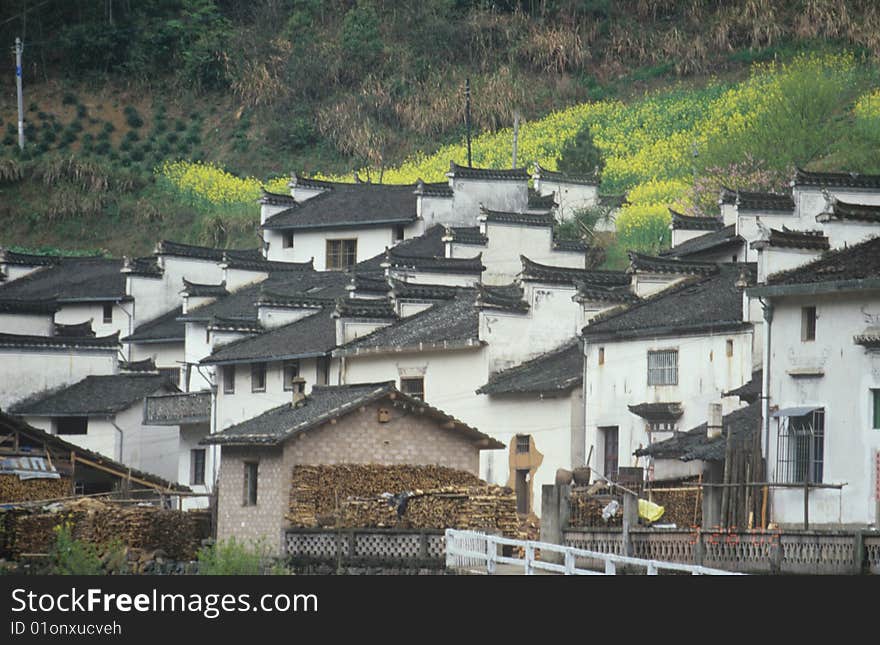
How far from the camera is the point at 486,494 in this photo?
4444 centimetres

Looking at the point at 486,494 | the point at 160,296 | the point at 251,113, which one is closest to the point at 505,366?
the point at 486,494

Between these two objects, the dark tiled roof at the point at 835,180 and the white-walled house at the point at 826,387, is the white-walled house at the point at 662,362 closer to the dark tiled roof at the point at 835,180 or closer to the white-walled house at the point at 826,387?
the dark tiled roof at the point at 835,180

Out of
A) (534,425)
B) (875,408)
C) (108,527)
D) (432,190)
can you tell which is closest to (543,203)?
(432,190)

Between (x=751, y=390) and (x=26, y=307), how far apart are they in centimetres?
3394

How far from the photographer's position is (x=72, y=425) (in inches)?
2847

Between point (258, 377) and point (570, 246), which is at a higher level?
point (570, 246)

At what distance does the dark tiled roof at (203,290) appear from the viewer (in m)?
76.6

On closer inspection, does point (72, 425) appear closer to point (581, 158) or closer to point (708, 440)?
point (708, 440)

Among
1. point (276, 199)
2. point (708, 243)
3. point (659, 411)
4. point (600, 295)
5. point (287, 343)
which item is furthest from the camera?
point (276, 199)

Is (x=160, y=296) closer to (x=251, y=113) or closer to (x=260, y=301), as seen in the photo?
(x=260, y=301)

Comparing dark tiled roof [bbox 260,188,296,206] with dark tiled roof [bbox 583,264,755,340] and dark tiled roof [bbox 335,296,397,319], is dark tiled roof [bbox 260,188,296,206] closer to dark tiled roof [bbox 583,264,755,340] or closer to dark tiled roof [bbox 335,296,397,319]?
dark tiled roof [bbox 335,296,397,319]

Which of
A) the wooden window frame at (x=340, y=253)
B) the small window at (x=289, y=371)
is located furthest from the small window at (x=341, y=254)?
the small window at (x=289, y=371)

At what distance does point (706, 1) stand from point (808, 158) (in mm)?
42748

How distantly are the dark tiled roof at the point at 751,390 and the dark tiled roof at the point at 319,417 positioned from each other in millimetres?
6066
